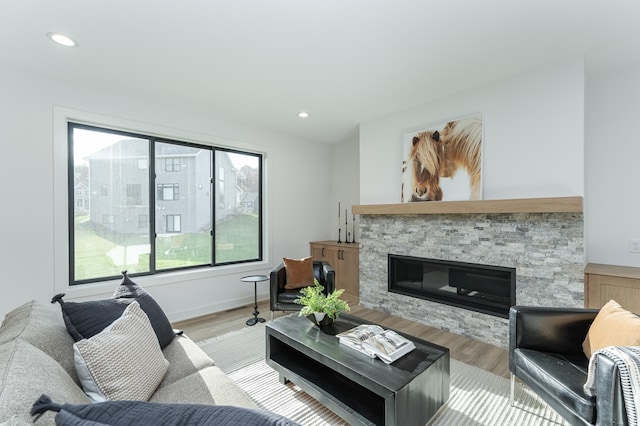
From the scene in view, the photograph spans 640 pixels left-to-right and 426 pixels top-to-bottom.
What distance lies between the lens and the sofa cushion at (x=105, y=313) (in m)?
1.40

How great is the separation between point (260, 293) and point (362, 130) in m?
2.79

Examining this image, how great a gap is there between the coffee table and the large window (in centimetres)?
212

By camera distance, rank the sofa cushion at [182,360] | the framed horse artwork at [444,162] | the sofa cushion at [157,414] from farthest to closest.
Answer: the framed horse artwork at [444,162] < the sofa cushion at [182,360] < the sofa cushion at [157,414]

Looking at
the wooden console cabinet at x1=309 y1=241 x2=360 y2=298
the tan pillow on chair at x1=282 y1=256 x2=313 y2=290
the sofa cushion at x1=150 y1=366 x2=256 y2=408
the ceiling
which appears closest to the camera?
the sofa cushion at x1=150 y1=366 x2=256 y2=408

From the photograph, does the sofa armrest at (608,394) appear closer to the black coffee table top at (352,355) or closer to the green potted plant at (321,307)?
the black coffee table top at (352,355)

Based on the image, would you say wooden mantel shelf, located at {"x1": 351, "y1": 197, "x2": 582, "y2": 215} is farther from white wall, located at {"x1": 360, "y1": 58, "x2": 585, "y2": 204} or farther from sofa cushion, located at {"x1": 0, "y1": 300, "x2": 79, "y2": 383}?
sofa cushion, located at {"x1": 0, "y1": 300, "x2": 79, "y2": 383}

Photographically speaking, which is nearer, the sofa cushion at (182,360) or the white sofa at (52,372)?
the white sofa at (52,372)

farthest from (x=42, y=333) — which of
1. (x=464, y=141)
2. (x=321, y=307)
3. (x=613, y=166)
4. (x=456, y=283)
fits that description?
(x=613, y=166)

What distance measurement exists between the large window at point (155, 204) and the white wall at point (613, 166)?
3944 millimetres

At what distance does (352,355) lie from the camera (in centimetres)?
176

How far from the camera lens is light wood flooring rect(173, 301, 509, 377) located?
2.55m

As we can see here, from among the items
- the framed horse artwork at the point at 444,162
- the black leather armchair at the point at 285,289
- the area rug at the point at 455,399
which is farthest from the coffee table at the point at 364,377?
the framed horse artwork at the point at 444,162

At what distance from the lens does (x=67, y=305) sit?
1425 mm

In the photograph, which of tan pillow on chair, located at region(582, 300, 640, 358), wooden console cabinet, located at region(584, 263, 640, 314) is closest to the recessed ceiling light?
tan pillow on chair, located at region(582, 300, 640, 358)
